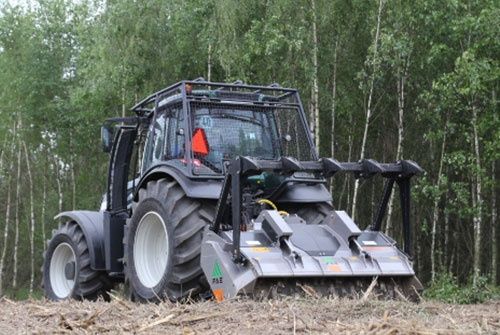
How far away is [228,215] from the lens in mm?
7516

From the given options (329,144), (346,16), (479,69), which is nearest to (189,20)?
(346,16)

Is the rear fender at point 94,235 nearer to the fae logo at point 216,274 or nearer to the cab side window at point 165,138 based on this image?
the cab side window at point 165,138

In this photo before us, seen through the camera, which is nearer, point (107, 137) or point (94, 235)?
point (107, 137)

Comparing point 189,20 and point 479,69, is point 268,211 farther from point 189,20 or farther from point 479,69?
point 189,20

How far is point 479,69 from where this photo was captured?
1370 cm

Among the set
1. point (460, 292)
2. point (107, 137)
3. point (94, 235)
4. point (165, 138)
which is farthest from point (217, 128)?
point (460, 292)

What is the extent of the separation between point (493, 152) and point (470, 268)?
6.64m

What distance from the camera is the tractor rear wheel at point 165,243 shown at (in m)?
7.24

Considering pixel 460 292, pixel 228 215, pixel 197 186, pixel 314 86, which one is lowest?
pixel 460 292

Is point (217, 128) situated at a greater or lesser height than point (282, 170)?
greater

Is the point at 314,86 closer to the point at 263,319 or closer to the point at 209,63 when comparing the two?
the point at 209,63

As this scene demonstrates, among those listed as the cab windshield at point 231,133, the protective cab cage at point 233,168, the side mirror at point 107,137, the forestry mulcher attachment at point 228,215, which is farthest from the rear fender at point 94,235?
the cab windshield at point 231,133

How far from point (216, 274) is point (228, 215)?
82 centimetres

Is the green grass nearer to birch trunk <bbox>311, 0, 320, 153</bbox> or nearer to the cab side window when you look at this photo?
birch trunk <bbox>311, 0, 320, 153</bbox>
